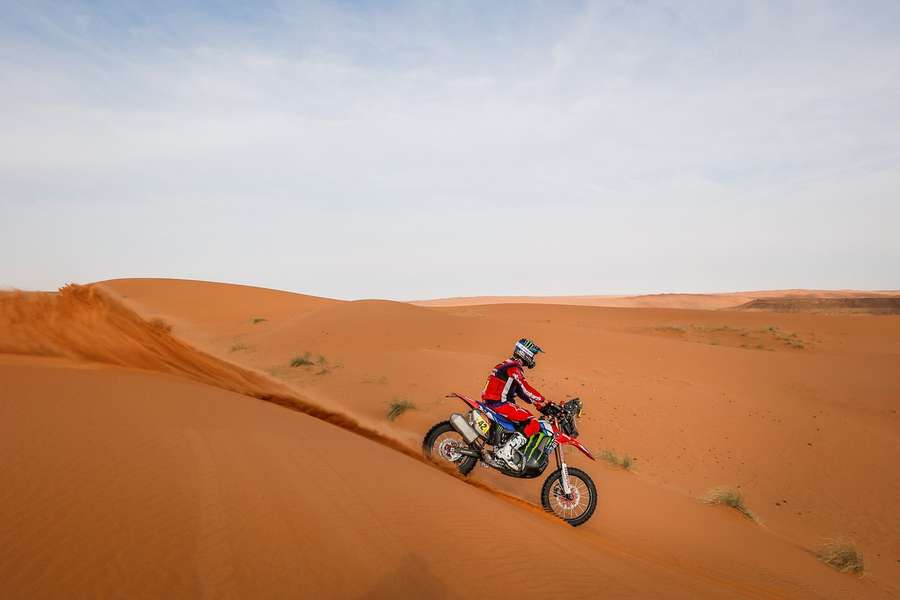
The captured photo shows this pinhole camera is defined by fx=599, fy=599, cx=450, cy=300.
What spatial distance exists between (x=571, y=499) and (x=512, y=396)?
137 centimetres

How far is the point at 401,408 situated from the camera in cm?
1365

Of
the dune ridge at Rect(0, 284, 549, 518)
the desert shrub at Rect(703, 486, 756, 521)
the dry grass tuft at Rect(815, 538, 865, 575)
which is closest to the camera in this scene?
the dune ridge at Rect(0, 284, 549, 518)

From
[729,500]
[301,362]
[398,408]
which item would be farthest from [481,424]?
[301,362]

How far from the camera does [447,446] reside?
7773 mm

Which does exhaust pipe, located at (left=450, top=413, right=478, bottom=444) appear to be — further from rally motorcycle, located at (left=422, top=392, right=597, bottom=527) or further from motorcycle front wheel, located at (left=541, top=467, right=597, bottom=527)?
motorcycle front wheel, located at (left=541, top=467, right=597, bottom=527)

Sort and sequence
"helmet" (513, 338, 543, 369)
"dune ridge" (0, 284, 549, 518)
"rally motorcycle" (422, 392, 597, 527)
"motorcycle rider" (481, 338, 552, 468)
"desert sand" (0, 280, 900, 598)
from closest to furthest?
1. "desert sand" (0, 280, 900, 598)
2. "dune ridge" (0, 284, 549, 518)
3. "rally motorcycle" (422, 392, 597, 527)
4. "motorcycle rider" (481, 338, 552, 468)
5. "helmet" (513, 338, 543, 369)

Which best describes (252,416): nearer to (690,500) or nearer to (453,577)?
(453,577)

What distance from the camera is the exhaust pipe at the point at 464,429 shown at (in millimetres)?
7396

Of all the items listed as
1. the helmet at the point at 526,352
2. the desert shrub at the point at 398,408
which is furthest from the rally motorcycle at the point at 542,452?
the desert shrub at the point at 398,408

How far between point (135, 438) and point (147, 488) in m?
0.96

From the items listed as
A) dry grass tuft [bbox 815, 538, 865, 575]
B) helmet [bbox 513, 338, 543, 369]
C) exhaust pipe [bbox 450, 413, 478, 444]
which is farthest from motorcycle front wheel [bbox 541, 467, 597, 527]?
dry grass tuft [bbox 815, 538, 865, 575]

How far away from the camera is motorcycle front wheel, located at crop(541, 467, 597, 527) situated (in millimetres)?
6832

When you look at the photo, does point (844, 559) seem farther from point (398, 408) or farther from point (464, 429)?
point (398, 408)

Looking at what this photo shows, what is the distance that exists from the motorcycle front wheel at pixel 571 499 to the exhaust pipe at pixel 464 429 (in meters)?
1.04
